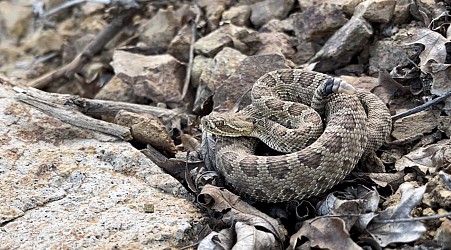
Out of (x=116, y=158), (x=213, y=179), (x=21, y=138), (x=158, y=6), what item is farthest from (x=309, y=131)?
(x=158, y=6)

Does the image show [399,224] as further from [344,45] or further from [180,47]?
[180,47]

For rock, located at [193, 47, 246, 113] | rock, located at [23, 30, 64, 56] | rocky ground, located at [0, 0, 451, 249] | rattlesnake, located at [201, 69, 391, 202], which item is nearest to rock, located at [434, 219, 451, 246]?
rocky ground, located at [0, 0, 451, 249]

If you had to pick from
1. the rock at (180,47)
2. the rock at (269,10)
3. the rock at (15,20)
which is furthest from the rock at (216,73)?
the rock at (15,20)

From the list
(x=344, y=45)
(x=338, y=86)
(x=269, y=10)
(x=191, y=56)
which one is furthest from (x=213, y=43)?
(x=338, y=86)

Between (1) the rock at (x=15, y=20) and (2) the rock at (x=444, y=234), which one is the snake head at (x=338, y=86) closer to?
(2) the rock at (x=444, y=234)

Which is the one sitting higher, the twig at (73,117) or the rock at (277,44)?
the rock at (277,44)

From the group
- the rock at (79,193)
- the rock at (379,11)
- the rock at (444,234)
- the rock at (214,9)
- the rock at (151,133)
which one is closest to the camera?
the rock at (444,234)

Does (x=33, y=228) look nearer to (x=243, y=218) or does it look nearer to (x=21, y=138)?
(x=21, y=138)
